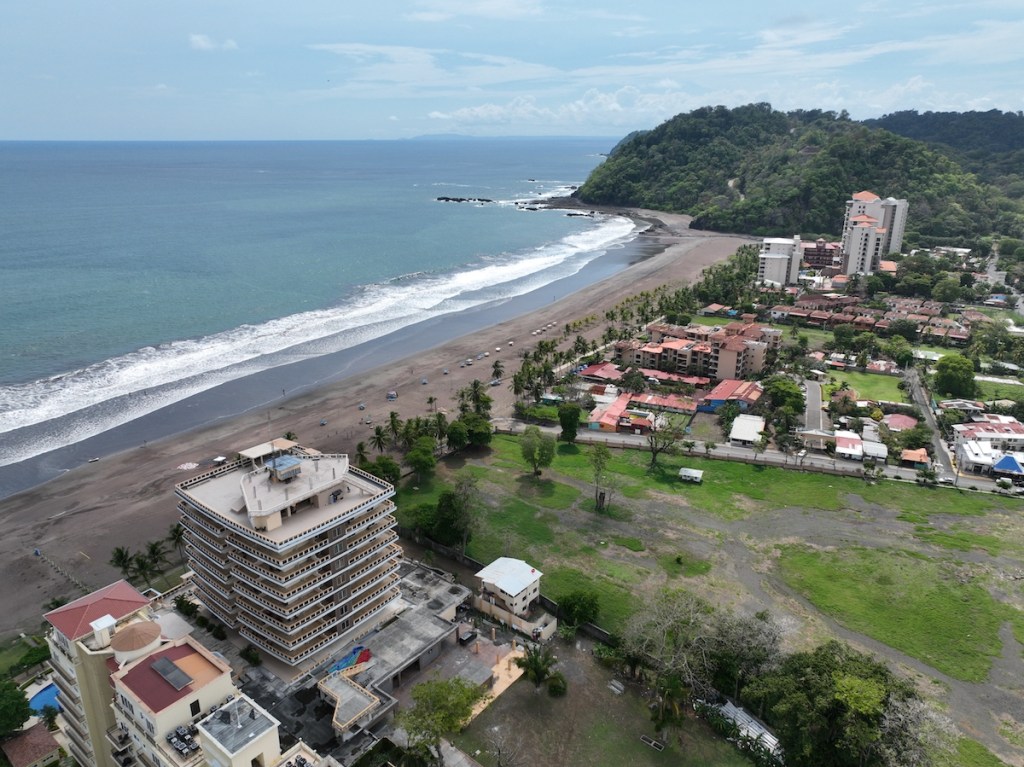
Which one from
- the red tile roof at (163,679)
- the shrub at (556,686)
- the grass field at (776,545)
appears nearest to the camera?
the red tile roof at (163,679)

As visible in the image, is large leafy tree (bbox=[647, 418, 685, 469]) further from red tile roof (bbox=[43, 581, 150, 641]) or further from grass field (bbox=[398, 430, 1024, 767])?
red tile roof (bbox=[43, 581, 150, 641])

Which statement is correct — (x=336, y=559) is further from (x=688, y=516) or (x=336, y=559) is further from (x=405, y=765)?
(x=688, y=516)

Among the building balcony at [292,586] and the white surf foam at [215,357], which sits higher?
the building balcony at [292,586]

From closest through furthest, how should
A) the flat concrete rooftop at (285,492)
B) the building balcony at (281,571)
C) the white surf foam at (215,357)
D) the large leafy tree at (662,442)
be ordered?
the building balcony at (281,571) → the flat concrete rooftop at (285,492) → the large leafy tree at (662,442) → the white surf foam at (215,357)

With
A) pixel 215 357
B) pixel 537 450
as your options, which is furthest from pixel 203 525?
pixel 215 357

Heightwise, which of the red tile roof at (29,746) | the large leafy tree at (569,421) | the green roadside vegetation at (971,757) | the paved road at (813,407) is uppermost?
the large leafy tree at (569,421)

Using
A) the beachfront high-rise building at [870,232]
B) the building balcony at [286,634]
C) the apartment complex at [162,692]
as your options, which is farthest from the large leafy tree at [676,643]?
A: the beachfront high-rise building at [870,232]

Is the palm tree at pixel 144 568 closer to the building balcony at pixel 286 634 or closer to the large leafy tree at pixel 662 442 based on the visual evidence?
the building balcony at pixel 286 634

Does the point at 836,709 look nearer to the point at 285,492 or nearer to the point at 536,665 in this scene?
the point at 536,665
